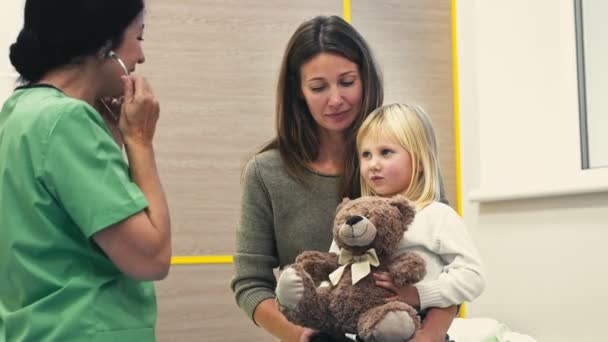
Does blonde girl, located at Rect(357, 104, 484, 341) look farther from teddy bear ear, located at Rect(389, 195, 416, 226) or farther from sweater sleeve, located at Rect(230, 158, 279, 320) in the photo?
sweater sleeve, located at Rect(230, 158, 279, 320)

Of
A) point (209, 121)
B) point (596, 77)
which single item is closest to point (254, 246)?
point (209, 121)

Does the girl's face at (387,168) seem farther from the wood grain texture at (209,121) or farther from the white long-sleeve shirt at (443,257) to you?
the wood grain texture at (209,121)

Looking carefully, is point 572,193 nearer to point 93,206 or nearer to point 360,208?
point 360,208

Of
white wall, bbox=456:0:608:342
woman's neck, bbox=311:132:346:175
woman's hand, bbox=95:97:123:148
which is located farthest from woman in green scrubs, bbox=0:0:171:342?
white wall, bbox=456:0:608:342

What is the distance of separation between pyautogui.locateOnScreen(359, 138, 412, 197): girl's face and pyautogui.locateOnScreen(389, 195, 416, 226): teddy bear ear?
100mm

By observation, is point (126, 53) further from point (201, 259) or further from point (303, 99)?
point (201, 259)

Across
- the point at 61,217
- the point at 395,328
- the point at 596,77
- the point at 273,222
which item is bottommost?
the point at 395,328

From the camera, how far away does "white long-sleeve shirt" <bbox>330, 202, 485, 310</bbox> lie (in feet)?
4.93

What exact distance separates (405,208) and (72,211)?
2.02 feet

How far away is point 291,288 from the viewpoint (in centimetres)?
150

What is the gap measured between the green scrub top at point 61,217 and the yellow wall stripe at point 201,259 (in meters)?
1.41

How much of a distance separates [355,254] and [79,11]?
653 millimetres

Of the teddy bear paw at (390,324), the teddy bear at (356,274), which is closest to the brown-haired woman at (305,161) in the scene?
the teddy bear at (356,274)

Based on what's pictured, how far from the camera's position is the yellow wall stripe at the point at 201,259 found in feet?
9.00
